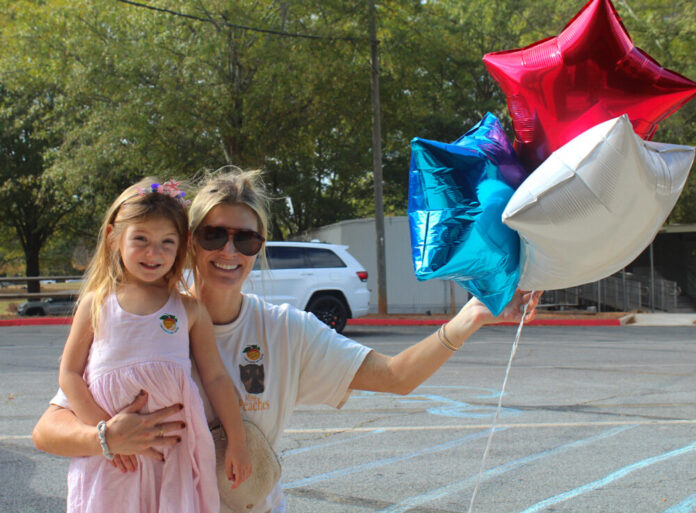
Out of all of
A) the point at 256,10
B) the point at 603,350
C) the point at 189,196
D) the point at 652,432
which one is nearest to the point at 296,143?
the point at 256,10

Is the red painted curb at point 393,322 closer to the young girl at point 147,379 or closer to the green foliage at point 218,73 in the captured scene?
the green foliage at point 218,73

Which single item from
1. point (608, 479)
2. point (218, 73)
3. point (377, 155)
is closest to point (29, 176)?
point (218, 73)

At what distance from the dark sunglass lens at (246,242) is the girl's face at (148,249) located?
0.17 meters

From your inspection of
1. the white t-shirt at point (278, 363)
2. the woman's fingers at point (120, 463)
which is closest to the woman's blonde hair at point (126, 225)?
the white t-shirt at point (278, 363)

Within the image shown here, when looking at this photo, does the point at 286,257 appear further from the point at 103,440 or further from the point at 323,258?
the point at 103,440

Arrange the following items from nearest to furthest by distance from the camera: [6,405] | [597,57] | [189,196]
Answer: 1. [597,57]
2. [189,196]
3. [6,405]

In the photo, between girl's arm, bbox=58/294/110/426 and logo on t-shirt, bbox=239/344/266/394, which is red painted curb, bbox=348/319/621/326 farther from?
girl's arm, bbox=58/294/110/426

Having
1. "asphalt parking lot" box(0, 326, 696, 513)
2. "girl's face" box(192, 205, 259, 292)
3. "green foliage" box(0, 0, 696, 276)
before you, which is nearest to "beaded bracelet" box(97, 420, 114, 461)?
"girl's face" box(192, 205, 259, 292)

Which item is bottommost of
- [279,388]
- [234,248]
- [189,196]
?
[279,388]

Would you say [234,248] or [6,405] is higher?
[234,248]

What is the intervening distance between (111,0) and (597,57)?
17.5 m

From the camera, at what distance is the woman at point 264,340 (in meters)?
2.10

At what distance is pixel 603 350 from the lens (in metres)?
11.1

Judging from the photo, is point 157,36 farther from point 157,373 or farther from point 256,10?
point 157,373
